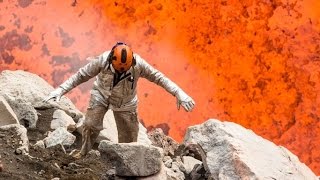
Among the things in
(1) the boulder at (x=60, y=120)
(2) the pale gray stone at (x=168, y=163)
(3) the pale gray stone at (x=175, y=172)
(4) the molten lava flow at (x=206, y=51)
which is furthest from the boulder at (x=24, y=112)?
(4) the molten lava flow at (x=206, y=51)

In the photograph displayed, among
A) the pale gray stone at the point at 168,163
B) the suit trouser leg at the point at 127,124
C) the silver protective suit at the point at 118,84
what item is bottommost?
the pale gray stone at the point at 168,163

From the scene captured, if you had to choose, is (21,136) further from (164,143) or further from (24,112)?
(164,143)

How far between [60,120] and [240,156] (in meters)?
2.83

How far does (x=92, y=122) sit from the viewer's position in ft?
20.3

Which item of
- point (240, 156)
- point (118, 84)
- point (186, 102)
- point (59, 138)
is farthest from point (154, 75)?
point (59, 138)

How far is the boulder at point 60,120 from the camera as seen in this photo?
7417 millimetres

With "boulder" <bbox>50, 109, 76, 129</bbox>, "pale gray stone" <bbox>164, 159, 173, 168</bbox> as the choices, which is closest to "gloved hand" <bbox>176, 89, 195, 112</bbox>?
"pale gray stone" <bbox>164, 159, 173, 168</bbox>

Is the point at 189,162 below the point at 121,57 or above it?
below

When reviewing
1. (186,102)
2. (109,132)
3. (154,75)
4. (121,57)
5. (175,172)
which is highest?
(121,57)

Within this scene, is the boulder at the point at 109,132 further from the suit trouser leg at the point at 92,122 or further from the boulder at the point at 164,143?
the suit trouser leg at the point at 92,122

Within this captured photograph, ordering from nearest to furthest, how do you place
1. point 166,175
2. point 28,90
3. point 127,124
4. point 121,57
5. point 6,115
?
point 121,57, point 166,175, point 127,124, point 6,115, point 28,90

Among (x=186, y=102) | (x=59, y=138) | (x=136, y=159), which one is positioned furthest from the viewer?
(x=59, y=138)

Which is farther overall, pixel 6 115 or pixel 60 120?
pixel 60 120

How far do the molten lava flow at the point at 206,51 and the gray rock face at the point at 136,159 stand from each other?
6.58 meters
